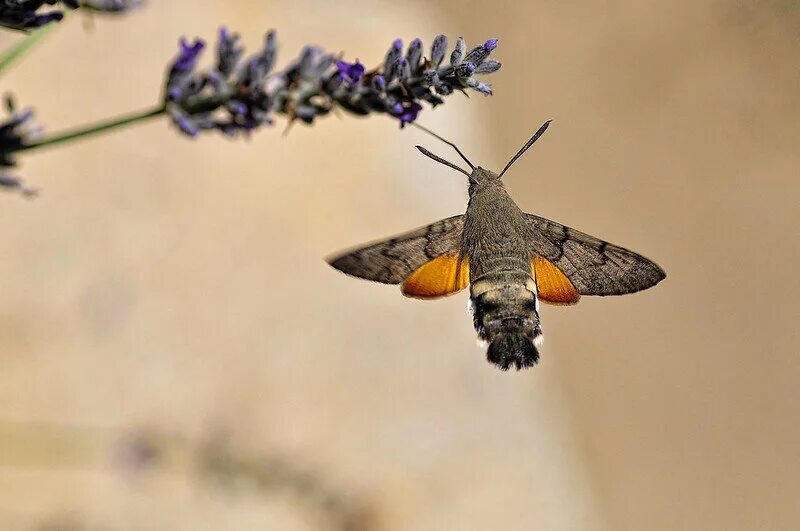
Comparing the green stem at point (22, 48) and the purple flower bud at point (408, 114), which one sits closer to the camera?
the green stem at point (22, 48)

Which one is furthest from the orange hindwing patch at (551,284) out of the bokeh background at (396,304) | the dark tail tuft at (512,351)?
the bokeh background at (396,304)

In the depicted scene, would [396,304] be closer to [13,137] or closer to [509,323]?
[509,323]

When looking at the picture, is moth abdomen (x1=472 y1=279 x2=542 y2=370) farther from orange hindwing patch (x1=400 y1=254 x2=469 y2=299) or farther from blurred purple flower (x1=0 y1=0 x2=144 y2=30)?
blurred purple flower (x1=0 y1=0 x2=144 y2=30)

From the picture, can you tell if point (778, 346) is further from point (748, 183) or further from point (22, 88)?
point (22, 88)

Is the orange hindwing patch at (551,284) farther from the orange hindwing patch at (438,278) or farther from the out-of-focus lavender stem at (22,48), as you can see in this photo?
the out-of-focus lavender stem at (22,48)

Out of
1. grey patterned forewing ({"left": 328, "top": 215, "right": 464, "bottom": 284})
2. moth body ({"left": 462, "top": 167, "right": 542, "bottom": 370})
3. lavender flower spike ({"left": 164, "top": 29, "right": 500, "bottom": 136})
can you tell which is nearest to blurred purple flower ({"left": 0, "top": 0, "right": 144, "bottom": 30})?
lavender flower spike ({"left": 164, "top": 29, "right": 500, "bottom": 136})

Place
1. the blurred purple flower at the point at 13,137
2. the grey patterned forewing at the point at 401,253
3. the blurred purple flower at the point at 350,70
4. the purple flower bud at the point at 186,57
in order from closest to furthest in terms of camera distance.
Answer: the blurred purple flower at the point at 13,137
the purple flower bud at the point at 186,57
the blurred purple flower at the point at 350,70
the grey patterned forewing at the point at 401,253

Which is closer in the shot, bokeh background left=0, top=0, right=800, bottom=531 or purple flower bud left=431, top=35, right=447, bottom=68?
purple flower bud left=431, top=35, right=447, bottom=68
